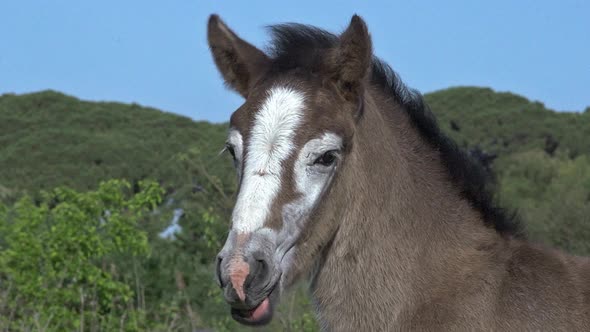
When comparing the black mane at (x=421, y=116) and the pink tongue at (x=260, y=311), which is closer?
the pink tongue at (x=260, y=311)

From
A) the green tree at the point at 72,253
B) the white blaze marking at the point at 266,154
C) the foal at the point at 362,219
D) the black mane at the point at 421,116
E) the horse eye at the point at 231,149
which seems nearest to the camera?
the white blaze marking at the point at 266,154

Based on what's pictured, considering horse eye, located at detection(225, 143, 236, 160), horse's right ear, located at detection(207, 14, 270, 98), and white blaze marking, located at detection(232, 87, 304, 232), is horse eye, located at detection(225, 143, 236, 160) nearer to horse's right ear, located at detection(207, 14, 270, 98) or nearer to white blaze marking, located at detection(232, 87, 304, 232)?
white blaze marking, located at detection(232, 87, 304, 232)

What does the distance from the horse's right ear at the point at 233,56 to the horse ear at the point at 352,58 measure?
1.51ft

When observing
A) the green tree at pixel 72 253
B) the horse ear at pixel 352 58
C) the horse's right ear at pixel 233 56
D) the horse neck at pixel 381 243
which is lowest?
the green tree at pixel 72 253

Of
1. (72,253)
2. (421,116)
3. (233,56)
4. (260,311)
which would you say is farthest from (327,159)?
(72,253)

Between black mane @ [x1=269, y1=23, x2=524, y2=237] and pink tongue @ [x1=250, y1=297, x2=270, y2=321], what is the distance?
1228 mm

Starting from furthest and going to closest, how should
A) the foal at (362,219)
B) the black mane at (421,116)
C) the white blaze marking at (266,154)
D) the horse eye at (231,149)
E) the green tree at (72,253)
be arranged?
the green tree at (72,253)
the black mane at (421,116)
the horse eye at (231,149)
the foal at (362,219)
the white blaze marking at (266,154)

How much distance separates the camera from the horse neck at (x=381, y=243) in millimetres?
4875

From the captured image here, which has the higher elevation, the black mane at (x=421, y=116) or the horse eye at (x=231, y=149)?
the black mane at (x=421, y=116)

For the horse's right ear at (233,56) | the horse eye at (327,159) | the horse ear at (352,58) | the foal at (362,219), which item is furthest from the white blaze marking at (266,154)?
the horse's right ear at (233,56)

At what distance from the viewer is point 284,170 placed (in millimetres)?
4555

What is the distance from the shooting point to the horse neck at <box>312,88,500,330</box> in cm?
488

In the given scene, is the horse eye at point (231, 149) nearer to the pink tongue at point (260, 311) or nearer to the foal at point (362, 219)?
the foal at point (362, 219)

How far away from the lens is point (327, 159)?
15.4ft
